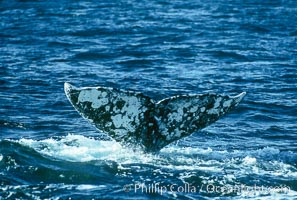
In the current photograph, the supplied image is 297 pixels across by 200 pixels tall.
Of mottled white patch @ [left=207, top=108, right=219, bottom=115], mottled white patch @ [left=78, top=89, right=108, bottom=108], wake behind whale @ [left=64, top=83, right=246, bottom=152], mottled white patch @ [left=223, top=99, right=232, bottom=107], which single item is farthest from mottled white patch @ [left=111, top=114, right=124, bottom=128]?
mottled white patch @ [left=223, top=99, right=232, bottom=107]

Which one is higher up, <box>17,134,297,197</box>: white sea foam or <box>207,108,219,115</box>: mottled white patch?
<box>207,108,219,115</box>: mottled white patch

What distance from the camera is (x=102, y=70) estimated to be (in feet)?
51.7

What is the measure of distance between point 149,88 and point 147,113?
5.62m

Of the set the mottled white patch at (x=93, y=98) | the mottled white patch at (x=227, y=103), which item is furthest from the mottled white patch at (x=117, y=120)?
the mottled white patch at (x=227, y=103)

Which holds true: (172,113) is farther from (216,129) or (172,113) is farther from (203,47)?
(203,47)

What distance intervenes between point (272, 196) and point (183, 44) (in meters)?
12.0

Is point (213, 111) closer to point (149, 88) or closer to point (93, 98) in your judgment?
point (93, 98)

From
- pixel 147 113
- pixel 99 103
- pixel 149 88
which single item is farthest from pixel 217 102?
pixel 149 88

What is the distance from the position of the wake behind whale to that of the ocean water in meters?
0.38

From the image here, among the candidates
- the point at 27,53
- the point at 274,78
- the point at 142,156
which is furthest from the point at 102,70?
the point at 142,156

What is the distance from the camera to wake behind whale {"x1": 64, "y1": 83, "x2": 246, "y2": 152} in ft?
26.8

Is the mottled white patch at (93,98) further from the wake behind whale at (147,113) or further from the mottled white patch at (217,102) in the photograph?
the mottled white patch at (217,102)

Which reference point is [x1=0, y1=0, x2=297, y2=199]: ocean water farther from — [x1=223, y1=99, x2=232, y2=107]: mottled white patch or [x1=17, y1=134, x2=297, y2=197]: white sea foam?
[x1=223, y1=99, x2=232, y2=107]: mottled white patch

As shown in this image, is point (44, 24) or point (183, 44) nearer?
point (183, 44)
